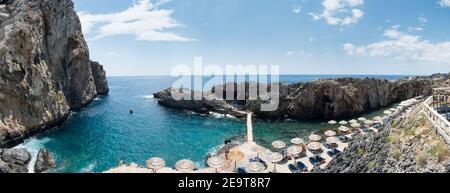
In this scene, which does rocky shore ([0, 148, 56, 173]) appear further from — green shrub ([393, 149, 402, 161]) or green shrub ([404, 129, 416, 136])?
green shrub ([404, 129, 416, 136])

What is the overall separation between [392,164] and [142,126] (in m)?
52.9

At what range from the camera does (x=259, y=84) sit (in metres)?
73.1

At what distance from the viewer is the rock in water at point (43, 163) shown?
31547 mm

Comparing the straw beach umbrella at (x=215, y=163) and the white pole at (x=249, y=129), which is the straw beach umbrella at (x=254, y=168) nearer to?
the straw beach umbrella at (x=215, y=163)

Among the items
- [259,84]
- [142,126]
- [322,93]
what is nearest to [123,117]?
[142,126]

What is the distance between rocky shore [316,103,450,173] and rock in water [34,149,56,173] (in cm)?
3134

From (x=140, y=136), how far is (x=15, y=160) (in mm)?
19994

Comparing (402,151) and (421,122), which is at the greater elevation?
(421,122)

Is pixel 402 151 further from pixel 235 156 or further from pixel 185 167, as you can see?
pixel 185 167

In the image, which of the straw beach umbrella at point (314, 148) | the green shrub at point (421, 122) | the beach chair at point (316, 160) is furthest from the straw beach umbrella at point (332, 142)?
the green shrub at point (421, 122)

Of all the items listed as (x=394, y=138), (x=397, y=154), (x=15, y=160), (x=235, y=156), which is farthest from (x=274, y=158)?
(x=15, y=160)

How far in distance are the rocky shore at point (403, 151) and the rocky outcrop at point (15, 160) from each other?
3347 centimetres

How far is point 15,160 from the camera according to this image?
32.8 metres
